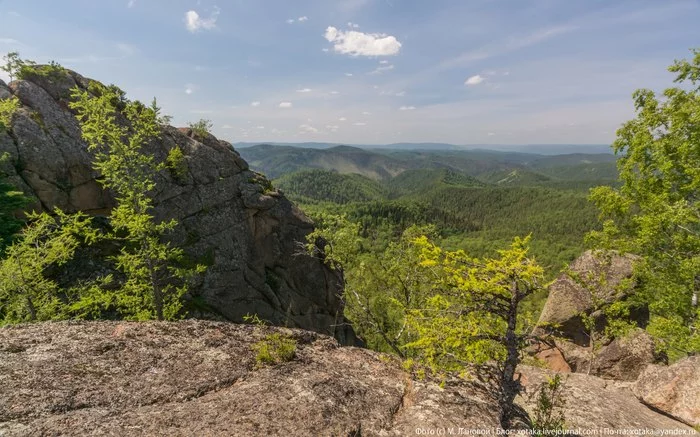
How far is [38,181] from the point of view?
26172 mm

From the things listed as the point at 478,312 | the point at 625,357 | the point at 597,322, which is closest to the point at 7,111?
the point at 478,312

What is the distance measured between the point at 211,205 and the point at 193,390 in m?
30.3

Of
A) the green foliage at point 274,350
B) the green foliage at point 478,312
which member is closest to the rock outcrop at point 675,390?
the green foliage at point 478,312

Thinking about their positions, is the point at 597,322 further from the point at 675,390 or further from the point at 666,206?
the point at 675,390

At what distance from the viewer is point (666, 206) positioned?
18875 mm

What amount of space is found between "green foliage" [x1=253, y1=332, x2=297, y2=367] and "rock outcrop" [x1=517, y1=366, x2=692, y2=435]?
781cm

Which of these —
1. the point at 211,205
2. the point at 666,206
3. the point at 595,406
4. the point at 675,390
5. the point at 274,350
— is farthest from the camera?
the point at 211,205

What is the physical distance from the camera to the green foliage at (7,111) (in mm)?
25344

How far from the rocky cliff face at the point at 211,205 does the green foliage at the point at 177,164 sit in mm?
442

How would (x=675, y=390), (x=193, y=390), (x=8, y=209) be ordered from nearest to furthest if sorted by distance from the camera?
(x=193, y=390), (x=675, y=390), (x=8, y=209)

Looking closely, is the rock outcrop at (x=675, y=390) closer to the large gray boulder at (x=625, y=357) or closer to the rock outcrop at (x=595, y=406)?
the rock outcrop at (x=595, y=406)

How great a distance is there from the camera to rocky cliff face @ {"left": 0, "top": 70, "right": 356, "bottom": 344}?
88.7 feet

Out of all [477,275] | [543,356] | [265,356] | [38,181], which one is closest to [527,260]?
[477,275]

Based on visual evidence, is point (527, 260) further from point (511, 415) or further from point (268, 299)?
point (268, 299)
